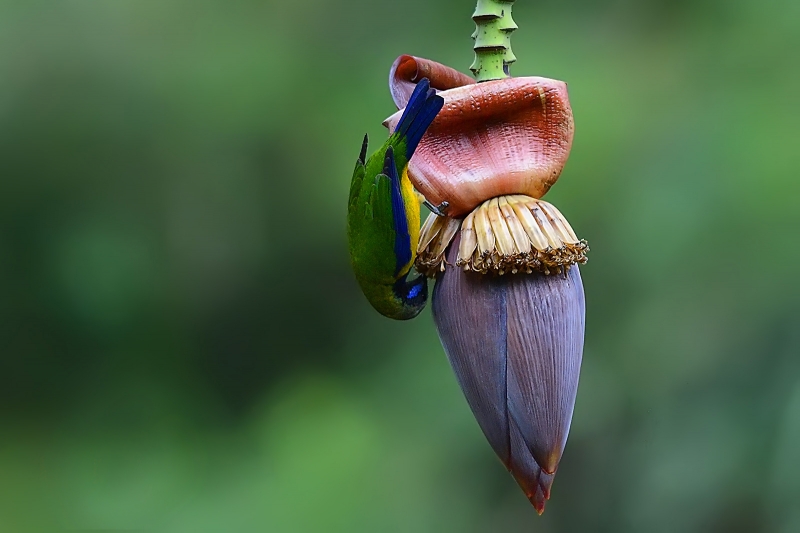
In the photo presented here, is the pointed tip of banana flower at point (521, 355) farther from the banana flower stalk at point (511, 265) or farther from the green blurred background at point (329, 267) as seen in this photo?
the green blurred background at point (329, 267)

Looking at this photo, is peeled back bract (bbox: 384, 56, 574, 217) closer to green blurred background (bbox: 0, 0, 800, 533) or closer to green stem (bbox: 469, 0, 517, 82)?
green stem (bbox: 469, 0, 517, 82)

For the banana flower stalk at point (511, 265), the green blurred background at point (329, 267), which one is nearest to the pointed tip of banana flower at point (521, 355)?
the banana flower stalk at point (511, 265)

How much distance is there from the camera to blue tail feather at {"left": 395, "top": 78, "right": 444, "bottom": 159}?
0.55m

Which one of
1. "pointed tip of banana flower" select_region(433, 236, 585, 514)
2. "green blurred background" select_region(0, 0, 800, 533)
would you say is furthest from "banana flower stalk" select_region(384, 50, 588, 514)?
"green blurred background" select_region(0, 0, 800, 533)

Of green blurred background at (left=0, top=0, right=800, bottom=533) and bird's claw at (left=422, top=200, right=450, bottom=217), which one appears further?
green blurred background at (left=0, top=0, right=800, bottom=533)

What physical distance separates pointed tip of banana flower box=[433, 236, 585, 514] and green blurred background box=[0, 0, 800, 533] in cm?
61

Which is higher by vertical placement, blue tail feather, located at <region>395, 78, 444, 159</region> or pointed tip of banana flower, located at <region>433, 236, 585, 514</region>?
blue tail feather, located at <region>395, 78, 444, 159</region>

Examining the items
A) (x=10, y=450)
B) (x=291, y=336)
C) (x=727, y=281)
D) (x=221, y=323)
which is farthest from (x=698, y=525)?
(x=10, y=450)

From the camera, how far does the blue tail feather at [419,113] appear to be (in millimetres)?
546

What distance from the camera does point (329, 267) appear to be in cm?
122

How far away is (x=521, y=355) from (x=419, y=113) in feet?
0.62

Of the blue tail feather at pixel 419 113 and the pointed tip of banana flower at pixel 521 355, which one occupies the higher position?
the blue tail feather at pixel 419 113

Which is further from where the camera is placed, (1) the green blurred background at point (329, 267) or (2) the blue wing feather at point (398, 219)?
(1) the green blurred background at point (329, 267)

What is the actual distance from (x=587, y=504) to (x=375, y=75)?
2.40ft
